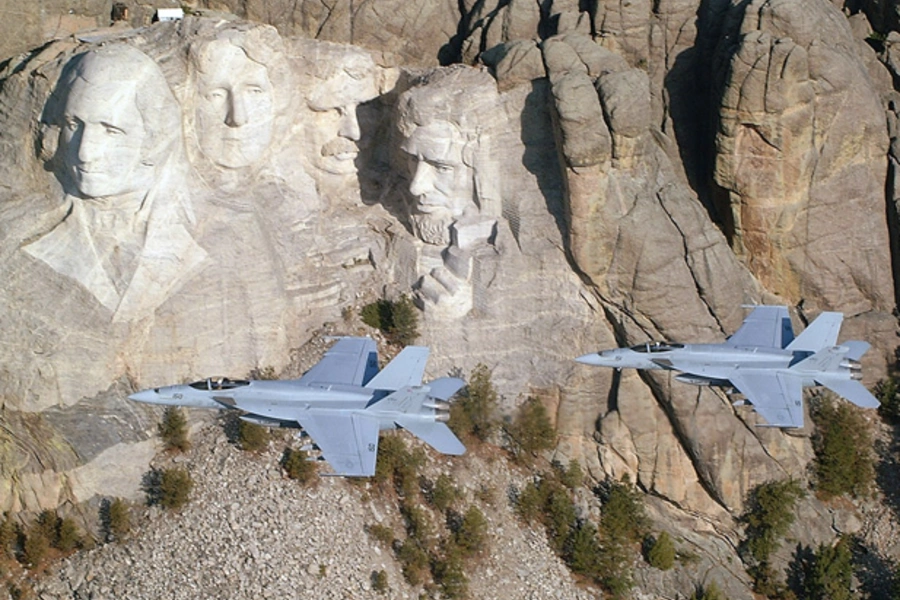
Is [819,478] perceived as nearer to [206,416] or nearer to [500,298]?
[500,298]

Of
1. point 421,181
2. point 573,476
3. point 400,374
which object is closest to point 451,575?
point 573,476

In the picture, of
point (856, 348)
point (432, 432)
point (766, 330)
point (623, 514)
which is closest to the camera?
point (432, 432)

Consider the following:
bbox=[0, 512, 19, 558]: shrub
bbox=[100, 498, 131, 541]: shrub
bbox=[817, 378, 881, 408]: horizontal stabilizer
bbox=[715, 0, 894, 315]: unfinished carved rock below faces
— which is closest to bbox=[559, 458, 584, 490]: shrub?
bbox=[715, 0, 894, 315]: unfinished carved rock below faces

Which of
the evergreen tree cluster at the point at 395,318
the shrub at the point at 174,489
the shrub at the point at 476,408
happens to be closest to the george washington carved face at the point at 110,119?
the shrub at the point at 174,489

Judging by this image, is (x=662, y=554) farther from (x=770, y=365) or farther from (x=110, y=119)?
(x=110, y=119)

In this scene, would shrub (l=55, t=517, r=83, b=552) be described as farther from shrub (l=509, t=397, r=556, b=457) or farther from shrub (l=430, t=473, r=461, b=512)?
shrub (l=509, t=397, r=556, b=457)

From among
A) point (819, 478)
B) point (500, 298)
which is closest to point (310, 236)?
point (500, 298)
